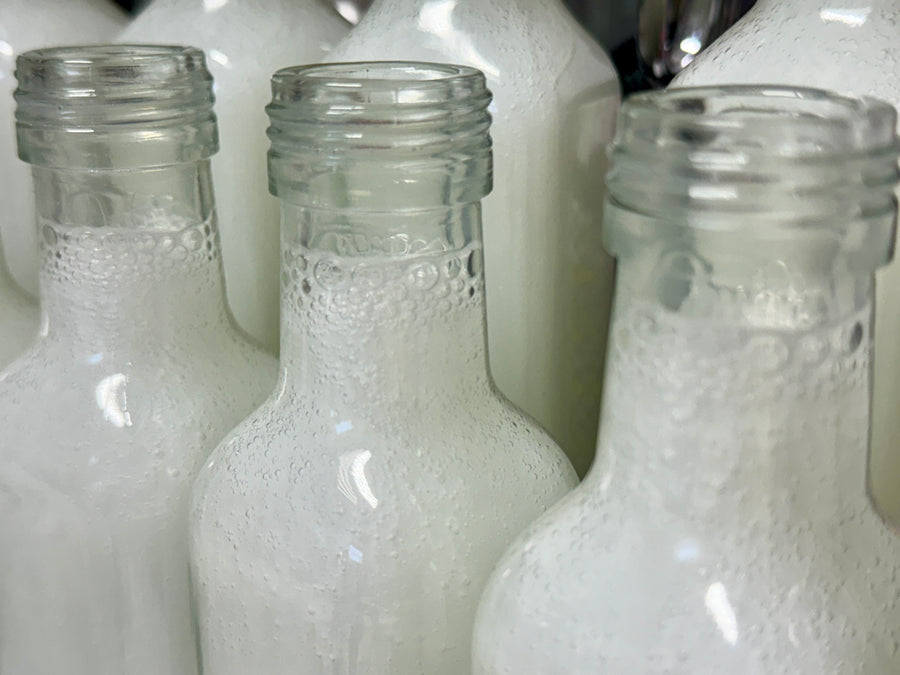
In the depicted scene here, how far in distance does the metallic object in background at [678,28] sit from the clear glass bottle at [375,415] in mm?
188

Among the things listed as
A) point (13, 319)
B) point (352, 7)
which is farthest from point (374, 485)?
point (352, 7)

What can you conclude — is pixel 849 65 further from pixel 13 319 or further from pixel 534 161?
pixel 13 319

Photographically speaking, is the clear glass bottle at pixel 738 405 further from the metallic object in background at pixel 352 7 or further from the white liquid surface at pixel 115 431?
the metallic object in background at pixel 352 7

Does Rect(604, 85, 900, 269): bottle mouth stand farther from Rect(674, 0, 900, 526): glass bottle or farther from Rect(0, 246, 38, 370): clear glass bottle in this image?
Rect(0, 246, 38, 370): clear glass bottle

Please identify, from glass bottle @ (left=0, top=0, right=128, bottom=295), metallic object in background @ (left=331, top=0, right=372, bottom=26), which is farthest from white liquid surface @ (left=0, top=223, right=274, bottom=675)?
metallic object in background @ (left=331, top=0, right=372, bottom=26)

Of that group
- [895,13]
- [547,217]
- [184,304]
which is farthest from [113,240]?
[895,13]

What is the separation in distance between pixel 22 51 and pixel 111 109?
21cm

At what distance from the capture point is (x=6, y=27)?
52 cm

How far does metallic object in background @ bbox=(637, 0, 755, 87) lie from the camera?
1.53 ft

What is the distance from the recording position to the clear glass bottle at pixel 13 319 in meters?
0.47

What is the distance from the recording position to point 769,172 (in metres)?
0.21

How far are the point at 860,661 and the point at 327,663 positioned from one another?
0.49 ft

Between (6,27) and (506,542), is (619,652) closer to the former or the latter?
(506,542)

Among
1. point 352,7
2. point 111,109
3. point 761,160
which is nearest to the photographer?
point 761,160
